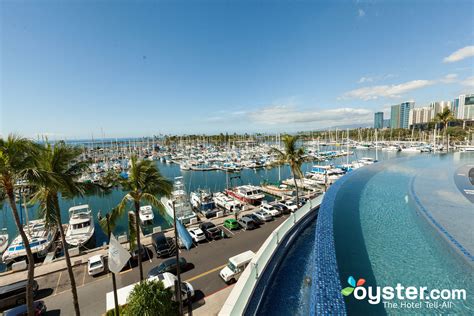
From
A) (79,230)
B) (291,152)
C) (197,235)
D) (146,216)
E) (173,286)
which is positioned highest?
(291,152)

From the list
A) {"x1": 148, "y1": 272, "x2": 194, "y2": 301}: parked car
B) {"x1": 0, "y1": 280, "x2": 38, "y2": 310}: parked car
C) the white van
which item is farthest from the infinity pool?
{"x1": 0, "y1": 280, "x2": 38, "y2": 310}: parked car

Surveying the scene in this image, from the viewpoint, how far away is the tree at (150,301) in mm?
7191

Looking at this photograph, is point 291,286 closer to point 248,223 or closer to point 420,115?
point 248,223

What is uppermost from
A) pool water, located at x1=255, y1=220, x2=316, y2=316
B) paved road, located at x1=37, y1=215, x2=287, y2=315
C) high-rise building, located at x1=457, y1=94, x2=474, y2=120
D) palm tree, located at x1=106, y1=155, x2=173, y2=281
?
high-rise building, located at x1=457, y1=94, x2=474, y2=120

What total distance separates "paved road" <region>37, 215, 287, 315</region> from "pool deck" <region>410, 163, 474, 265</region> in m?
11.3

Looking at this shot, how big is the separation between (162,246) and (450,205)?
21431 mm

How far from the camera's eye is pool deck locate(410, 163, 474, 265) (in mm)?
10193

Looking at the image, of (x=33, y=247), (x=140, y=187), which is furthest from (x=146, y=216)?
(x=140, y=187)

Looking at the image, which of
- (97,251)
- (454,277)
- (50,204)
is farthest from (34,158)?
(454,277)

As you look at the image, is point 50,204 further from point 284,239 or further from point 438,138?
point 438,138

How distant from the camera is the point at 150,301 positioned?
7332 millimetres

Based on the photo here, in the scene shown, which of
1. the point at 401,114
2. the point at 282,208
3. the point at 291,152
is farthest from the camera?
the point at 401,114

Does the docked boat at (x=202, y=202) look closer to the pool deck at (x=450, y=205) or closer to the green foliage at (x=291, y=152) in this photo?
the green foliage at (x=291, y=152)
